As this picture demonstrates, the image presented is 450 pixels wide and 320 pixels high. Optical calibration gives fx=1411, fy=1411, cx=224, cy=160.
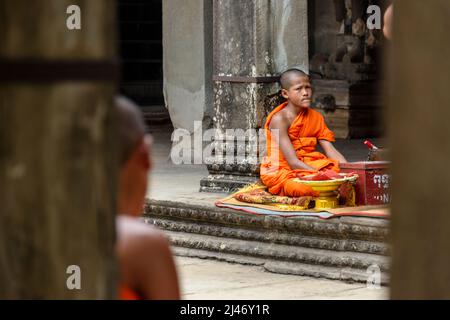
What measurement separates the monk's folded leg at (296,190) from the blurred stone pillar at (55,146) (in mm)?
6654

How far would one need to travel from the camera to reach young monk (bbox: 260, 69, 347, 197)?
9.54m

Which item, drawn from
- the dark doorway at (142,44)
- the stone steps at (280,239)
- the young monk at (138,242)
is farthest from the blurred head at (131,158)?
the dark doorway at (142,44)

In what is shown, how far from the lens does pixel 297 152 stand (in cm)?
970

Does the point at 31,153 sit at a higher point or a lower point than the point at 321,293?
higher

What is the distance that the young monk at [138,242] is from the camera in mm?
2961

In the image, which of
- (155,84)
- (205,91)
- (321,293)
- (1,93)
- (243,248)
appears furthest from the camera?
(155,84)

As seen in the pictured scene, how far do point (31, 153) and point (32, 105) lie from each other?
0.28ft

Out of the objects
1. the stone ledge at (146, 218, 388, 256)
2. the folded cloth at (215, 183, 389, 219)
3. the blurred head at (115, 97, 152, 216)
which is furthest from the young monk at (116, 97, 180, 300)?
the folded cloth at (215, 183, 389, 219)

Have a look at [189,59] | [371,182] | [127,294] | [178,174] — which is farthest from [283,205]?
[127,294]

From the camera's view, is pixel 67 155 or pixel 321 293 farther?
pixel 321 293

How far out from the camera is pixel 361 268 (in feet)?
28.9

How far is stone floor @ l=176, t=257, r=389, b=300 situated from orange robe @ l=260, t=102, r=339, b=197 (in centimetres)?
63

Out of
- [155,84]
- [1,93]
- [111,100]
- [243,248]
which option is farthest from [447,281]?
[155,84]

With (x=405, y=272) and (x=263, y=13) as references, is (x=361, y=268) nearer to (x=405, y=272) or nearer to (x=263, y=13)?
(x=263, y=13)
